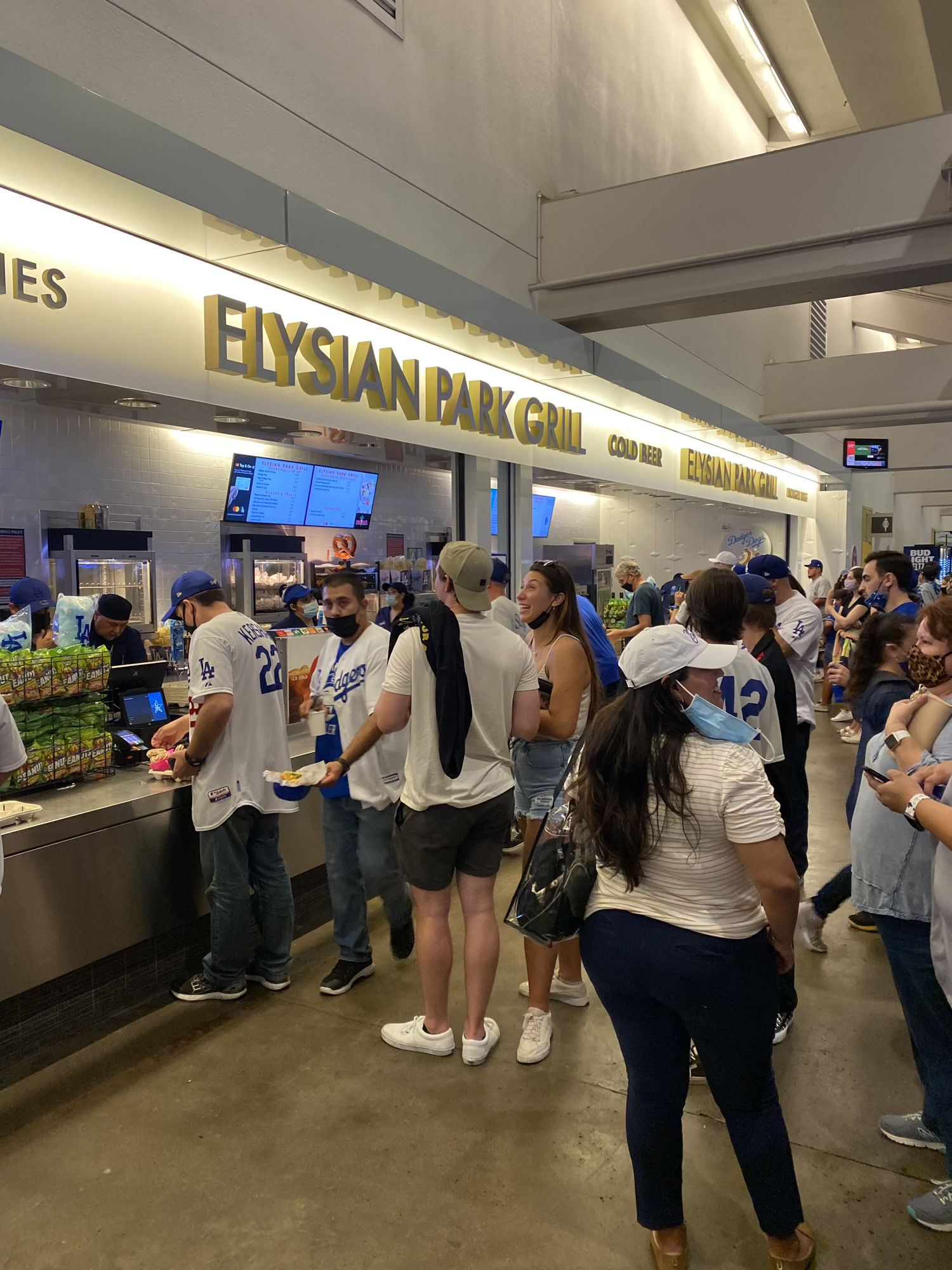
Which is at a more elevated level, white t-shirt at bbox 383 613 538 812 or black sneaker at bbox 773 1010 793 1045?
white t-shirt at bbox 383 613 538 812

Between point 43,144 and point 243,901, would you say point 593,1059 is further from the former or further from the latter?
point 43,144

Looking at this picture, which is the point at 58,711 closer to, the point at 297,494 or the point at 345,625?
the point at 345,625

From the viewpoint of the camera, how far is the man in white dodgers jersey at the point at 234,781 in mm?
3203

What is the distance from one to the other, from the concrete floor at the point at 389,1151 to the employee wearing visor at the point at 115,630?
1882mm

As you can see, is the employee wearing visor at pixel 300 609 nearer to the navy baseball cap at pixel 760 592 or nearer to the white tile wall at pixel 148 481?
the white tile wall at pixel 148 481

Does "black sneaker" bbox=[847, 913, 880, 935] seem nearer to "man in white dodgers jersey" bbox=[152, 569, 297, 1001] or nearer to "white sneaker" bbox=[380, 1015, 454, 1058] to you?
"white sneaker" bbox=[380, 1015, 454, 1058]

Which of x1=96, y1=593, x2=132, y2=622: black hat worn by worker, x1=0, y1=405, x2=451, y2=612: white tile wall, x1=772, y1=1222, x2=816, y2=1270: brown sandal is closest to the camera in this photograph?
x1=772, y1=1222, x2=816, y2=1270: brown sandal

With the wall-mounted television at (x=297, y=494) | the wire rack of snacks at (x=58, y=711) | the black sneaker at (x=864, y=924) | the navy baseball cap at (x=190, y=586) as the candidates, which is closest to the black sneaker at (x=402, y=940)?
the wire rack of snacks at (x=58, y=711)

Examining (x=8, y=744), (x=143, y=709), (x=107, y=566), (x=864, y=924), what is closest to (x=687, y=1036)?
(x=8, y=744)

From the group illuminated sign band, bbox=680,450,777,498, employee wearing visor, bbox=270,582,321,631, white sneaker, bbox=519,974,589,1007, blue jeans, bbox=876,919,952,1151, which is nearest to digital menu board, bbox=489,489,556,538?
illuminated sign band, bbox=680,450,777,498

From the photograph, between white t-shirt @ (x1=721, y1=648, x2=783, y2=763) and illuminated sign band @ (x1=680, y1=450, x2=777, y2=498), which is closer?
white t-shirt @ (x1=721, y1=648, x2=783, y2=763)

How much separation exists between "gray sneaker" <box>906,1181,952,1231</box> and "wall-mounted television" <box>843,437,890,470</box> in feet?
43.1

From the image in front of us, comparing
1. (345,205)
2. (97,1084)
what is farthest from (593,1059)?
(345,205)

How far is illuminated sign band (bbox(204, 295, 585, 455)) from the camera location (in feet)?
12.6
